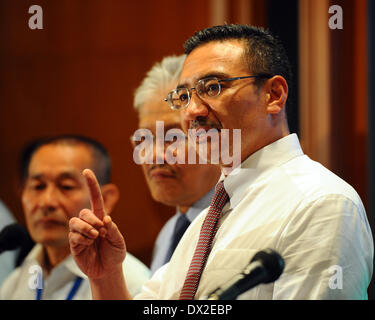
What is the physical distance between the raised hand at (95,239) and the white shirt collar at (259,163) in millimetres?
296

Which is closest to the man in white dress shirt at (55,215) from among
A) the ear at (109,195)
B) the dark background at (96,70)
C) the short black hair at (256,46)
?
the ear at (109,195)

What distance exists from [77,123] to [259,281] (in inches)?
56.8

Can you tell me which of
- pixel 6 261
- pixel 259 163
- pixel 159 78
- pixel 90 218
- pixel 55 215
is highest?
pixel 159 78

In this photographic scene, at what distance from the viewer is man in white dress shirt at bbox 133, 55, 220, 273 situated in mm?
1656

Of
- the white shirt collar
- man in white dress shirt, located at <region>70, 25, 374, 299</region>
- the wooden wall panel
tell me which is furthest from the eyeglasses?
the wooden wall panel

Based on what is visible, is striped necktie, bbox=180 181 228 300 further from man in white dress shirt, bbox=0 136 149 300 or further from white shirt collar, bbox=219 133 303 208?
man in white dress shirt, bbox=0 136 149 300

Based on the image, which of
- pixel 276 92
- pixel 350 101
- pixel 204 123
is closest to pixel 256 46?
pixel 276 92

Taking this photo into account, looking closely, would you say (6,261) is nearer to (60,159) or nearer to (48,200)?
(48,200)

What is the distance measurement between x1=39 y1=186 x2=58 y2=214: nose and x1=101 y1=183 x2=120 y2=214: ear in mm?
174

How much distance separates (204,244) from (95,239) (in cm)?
28

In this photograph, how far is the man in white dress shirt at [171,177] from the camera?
166cm

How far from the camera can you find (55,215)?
181 centimetres

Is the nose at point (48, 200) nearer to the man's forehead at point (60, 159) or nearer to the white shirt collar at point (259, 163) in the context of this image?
the man's forehead at point (60, 159)
